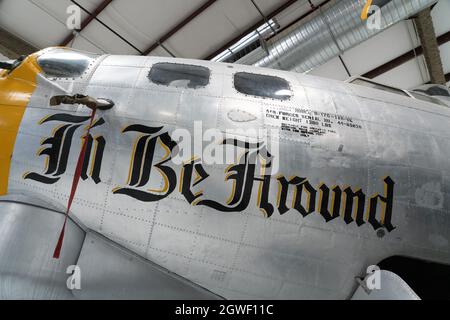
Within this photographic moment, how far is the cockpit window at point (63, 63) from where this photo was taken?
4.55 metres

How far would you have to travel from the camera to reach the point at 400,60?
42.4 ft

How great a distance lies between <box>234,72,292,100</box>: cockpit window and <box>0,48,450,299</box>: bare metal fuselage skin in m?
0.15

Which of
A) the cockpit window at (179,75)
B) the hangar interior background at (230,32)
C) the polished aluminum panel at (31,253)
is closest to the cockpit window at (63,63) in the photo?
the cockpit window at (179,75)

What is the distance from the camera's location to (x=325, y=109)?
462 cm

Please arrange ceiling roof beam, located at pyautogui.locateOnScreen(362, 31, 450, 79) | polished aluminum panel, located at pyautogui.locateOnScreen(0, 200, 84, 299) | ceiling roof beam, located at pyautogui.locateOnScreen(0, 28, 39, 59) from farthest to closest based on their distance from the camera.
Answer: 1. ceiling roof beam, located at pyautogui.locateOnScreen(362, 31, 450, 79)
2. ceiling roof beam, located at pyautogui.locateOnScreen(0, 28, 39, 59)
3. polished aluminum panel, located at pyautogui.locateOnScreen(0, 200, 84, 299)

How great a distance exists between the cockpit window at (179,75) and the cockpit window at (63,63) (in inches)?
36.3

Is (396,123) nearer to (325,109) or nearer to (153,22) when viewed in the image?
(325,109)

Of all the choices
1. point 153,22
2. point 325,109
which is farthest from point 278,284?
point 153,22

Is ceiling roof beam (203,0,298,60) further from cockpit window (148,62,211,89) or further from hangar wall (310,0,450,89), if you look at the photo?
cockpit window (148,62,211,89)

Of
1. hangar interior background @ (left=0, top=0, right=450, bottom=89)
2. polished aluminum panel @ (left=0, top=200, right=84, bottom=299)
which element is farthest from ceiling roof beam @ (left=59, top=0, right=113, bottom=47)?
polished aluminum panel @ (left=0, top=200, right=84, bottom=299)

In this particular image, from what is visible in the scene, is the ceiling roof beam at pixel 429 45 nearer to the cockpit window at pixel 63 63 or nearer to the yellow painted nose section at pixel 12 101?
the cockpit window at pixel 63 63

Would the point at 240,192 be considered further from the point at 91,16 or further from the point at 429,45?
the point at 429,45

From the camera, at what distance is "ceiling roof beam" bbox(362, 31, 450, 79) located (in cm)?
1230

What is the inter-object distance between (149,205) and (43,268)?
1.29 m
